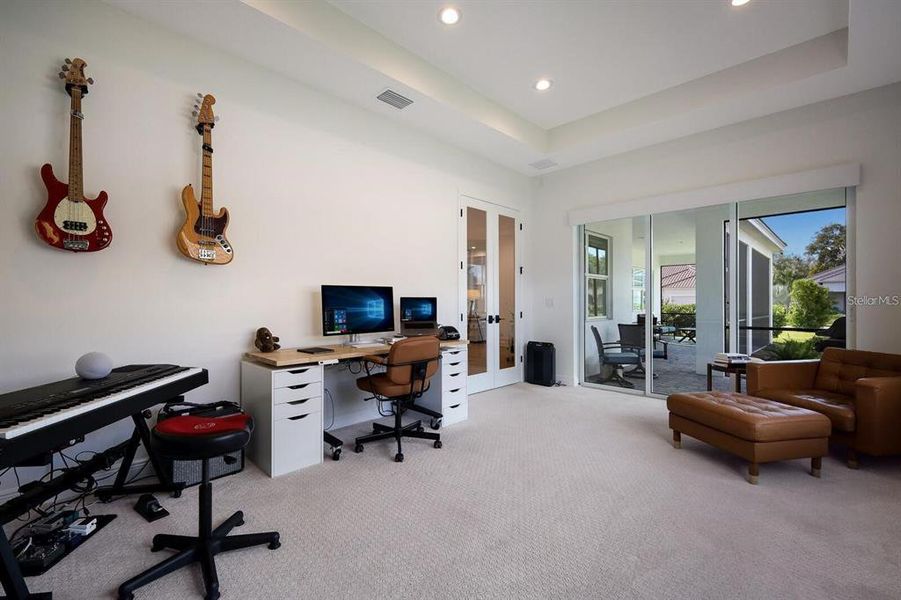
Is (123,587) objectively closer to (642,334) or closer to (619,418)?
(619,418)

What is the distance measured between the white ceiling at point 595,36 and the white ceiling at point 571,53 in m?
0.01

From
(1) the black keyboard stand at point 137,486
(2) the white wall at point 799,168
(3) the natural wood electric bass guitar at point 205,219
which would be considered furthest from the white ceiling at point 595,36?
(1) the black keyboard stand at point 137,486

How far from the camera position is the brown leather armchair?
254 cm

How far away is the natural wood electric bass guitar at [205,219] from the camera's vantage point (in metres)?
2.62

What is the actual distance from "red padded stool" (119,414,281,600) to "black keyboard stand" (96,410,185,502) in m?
0.58

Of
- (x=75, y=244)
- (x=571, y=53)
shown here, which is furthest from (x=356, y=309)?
(x=571, y=53)

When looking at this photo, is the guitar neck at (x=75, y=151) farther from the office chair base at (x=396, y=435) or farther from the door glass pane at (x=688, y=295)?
the door glass pane at (x=688, y=295)

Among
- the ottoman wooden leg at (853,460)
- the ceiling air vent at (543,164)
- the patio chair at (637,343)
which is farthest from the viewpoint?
the ceiling air vent at (543,164)

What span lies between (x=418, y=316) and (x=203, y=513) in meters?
2.48

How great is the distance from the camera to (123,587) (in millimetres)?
1468

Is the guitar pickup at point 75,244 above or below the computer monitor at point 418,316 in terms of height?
above

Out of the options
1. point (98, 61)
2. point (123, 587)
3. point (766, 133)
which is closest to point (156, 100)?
point (98, 61)

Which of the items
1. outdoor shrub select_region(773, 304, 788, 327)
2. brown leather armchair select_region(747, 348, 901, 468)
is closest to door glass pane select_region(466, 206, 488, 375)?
brown leather armchair select_region(747, 348, 901, 468)

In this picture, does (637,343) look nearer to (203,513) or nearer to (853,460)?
(853,460)
